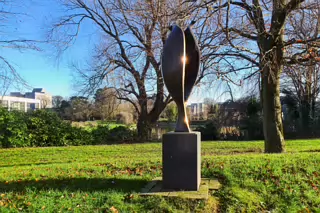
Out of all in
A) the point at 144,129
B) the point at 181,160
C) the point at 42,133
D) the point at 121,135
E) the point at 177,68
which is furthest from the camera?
the point at 144,129

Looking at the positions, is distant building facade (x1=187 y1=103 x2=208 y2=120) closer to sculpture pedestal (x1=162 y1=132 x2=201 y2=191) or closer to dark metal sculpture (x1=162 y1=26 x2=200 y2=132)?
dark metal sculpture (x1=162 y1=26 x2=200 y2=132)

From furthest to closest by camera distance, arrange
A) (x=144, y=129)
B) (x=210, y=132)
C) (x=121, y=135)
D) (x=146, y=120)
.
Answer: (x=210, y=132)
(x=146, y=120)
(x=144, y=129)
(x=121, y=135)

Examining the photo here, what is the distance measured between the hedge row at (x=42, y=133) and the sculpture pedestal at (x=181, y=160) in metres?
12.4

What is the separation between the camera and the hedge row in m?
15.0

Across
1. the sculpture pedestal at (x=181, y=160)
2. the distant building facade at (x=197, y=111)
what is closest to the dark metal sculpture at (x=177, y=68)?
the sculpture pedestal at (x=181, y=160)

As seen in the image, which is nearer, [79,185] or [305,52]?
[79,185]

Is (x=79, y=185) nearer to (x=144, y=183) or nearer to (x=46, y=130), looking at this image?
(x=144, y=183)

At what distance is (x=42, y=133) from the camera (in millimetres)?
16062

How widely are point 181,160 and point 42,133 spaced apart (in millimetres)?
13022

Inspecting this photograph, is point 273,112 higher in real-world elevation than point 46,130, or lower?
higher

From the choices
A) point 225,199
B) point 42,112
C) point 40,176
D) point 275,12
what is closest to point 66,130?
point 42,112

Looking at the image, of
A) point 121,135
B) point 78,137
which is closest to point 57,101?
point 121,135

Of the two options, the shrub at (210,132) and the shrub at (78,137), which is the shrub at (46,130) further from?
the shrub at (210,132)

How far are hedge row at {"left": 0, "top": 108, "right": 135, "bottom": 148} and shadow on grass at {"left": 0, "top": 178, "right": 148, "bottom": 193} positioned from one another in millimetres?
10533
